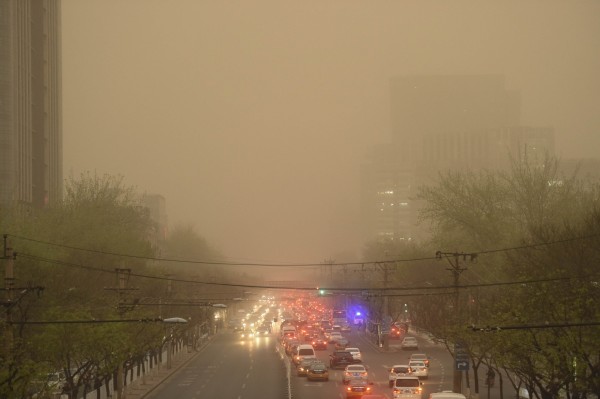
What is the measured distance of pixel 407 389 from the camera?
4656 centimetres

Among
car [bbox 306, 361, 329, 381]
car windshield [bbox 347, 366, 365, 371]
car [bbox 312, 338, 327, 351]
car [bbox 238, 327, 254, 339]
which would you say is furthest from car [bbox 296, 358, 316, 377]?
car [bbox 238, 327, 254, 339]

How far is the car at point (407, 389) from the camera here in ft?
152

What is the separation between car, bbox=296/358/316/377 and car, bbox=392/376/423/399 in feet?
54.3

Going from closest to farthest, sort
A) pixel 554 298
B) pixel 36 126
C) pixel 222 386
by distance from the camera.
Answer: pixel 554 298
pixel 222 386
pixel 36 126

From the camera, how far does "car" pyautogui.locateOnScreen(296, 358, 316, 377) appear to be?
210ft

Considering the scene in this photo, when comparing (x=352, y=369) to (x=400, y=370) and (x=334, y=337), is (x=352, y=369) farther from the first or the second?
(x=334, y=337)

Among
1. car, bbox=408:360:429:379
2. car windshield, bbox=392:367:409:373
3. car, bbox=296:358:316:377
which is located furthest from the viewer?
car, bbox=296:358:316:377

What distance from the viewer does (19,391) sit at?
2883cm

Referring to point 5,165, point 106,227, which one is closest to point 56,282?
point 106,227

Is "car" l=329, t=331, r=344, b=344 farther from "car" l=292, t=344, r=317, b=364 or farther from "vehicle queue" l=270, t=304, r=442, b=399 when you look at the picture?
"car" l=292, t=344, r=317, b=364

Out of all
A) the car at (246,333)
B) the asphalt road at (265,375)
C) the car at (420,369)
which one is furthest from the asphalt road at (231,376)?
the car at (246,333)

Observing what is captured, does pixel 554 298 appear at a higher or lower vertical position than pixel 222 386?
higher

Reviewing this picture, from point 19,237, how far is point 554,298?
2411 cm

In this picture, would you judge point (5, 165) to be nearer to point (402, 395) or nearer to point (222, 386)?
point (222, 386)
